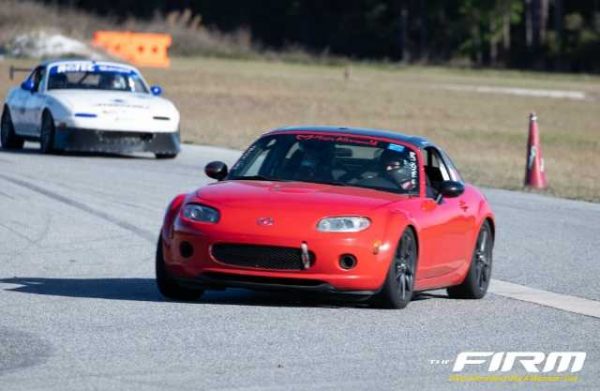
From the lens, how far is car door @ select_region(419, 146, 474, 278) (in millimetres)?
10891

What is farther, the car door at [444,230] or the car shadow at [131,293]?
the car door at [444,230]

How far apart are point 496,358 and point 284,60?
2862 inches

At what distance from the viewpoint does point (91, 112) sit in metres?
22.9

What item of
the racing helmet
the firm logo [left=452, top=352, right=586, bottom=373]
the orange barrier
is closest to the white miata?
the racing helmet

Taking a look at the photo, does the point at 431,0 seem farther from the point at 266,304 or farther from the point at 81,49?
the point at 266,304

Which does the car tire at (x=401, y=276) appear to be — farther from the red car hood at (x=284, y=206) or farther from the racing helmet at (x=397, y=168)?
the racing helmet at (x=397, y=168)

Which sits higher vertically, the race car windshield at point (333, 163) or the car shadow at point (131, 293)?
the race car windshield at point (333, 163)

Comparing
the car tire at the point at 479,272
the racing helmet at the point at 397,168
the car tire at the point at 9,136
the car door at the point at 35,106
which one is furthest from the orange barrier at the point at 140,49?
the racing helmet at the point at 397,168

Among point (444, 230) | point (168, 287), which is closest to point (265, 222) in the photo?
point (168, 287)

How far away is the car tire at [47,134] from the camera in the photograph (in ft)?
76.1

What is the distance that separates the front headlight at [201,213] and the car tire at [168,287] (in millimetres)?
331

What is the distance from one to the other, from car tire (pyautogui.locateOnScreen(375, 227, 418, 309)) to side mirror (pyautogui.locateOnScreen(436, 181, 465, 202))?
1.97 ft

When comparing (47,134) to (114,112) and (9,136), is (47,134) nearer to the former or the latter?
(114,112)

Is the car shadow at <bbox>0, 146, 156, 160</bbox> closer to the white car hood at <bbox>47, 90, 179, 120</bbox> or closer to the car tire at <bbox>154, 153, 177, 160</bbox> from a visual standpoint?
the car tire at <bbox>154, 153, 177, 160</bbox>
